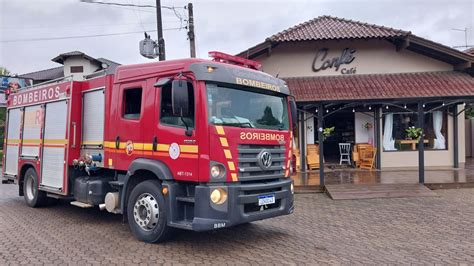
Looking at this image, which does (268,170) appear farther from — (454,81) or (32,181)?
(454,81)

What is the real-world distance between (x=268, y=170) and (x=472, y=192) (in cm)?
778

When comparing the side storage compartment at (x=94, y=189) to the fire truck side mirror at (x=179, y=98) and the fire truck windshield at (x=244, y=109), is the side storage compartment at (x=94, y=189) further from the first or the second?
the fire truck windshield at (x=244, y=109)

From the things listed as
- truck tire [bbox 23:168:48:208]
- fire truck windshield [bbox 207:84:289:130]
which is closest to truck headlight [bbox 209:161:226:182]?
fire truck windshield [bbox 207:84:289:130]

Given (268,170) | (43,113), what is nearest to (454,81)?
(268,170)

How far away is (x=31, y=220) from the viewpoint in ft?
26.1

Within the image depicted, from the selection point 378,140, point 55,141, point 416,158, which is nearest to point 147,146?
point 55,141

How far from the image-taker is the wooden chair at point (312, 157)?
15.0m

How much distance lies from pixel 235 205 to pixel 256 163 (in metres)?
0.73

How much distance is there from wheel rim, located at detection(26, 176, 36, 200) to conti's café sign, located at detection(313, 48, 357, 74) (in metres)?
10.9

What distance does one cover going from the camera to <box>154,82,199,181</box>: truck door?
18.2ft

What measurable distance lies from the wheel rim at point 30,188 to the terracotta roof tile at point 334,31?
9.55m

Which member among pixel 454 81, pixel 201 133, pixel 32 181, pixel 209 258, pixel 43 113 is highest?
pixel 454 81

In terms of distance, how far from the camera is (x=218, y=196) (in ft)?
17.8

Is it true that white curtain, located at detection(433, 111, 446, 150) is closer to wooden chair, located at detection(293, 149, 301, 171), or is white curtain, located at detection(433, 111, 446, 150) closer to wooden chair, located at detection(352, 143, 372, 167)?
wooden chair, located at detection(352, 143, 372, 167)
